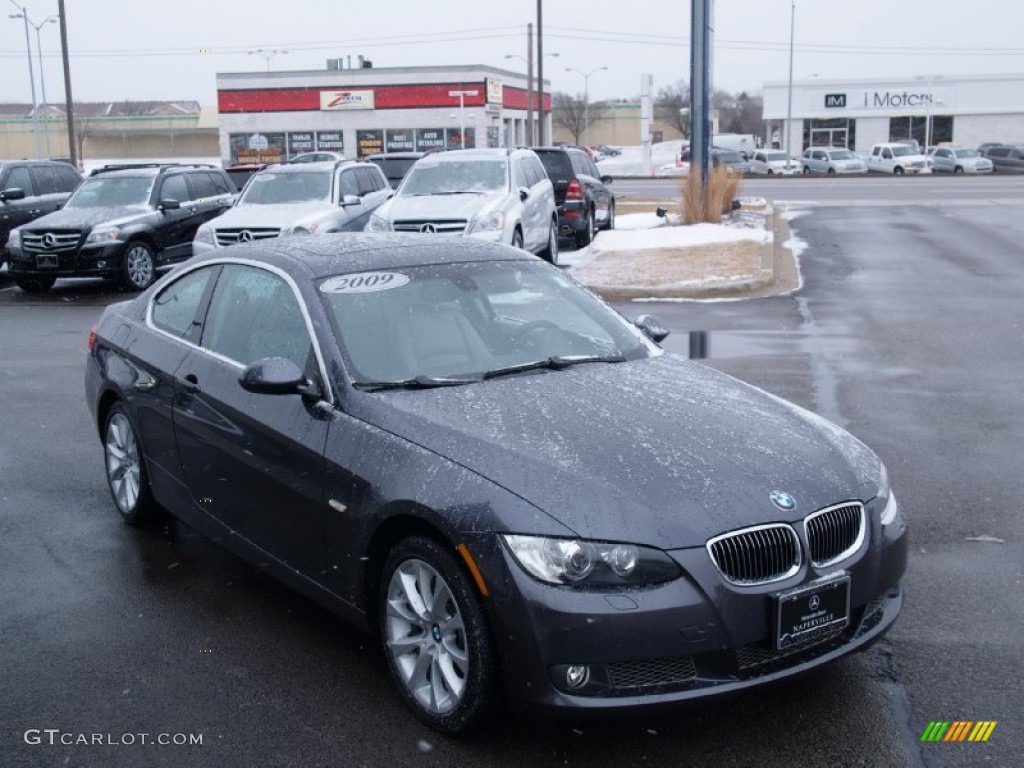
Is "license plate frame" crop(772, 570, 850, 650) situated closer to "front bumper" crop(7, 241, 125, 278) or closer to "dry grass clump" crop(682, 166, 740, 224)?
"front bumper" crop(7, 241, 125, 278)

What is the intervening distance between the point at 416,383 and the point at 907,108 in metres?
74.5

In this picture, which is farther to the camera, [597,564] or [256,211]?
[256,211]

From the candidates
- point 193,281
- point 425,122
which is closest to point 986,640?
point 193,281

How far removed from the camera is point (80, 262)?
1647cm

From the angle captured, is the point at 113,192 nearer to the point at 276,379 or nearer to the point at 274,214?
the point at 274,214

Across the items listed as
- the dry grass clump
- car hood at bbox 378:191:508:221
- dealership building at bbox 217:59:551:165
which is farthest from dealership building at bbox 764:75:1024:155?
car hood at bbox 378:191:508:221

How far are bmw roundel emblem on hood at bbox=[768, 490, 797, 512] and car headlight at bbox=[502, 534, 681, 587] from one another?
18.7 inches

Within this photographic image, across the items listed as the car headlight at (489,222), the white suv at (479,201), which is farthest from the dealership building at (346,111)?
the car headlight at (489,222)

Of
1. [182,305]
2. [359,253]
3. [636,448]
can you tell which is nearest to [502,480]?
[636,448]

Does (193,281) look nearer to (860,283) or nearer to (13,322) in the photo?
(13,322)

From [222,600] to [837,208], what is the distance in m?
27.2

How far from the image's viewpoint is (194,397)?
5266 millimetres

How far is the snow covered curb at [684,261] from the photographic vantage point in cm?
1504

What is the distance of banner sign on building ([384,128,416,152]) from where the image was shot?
6631 centimetres
